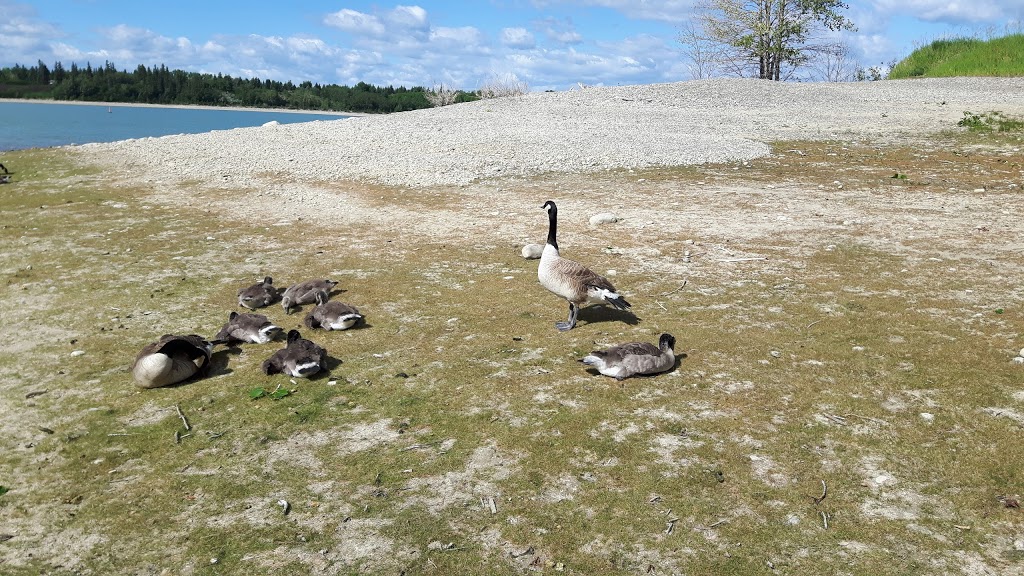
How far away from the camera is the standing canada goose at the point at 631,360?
6793 mm

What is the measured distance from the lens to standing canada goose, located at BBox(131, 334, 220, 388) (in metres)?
6.96

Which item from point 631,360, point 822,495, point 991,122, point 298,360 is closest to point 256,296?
point 298,360

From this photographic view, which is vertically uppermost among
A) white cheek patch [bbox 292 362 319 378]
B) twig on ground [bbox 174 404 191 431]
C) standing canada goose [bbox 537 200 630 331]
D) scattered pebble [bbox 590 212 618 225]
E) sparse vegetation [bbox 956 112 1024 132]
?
sparse vegetation [bbox 956 112 1024 132]

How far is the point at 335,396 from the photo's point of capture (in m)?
6.80

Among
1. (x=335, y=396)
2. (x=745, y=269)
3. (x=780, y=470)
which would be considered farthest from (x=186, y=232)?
(x=780, y=470)

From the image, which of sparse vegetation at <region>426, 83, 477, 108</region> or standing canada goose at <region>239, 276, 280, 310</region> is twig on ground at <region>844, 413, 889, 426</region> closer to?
standing canada goose at <region>239, 276, 280, 310</region>

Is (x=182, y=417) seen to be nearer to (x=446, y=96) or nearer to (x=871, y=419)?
(x=871, y=419)

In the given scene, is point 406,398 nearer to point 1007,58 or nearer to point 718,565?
point 718,565

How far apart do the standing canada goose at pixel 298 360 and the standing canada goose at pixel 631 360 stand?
9.19 ft

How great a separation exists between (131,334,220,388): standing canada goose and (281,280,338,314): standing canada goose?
1991mm

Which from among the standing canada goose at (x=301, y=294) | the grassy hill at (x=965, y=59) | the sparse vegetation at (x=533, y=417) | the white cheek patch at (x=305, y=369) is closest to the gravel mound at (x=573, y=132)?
the grassy hill at (x=965, y=59)

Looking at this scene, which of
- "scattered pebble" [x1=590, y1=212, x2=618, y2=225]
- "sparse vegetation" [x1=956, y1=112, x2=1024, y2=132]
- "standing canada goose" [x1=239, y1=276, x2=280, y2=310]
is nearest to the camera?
"standing canada goose" [x1=239, y1=276, x2=280, y2=310]

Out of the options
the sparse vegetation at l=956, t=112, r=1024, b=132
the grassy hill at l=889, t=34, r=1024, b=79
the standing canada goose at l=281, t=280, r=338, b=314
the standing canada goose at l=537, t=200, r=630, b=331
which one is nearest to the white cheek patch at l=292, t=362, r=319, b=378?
the standing canada goose at l=281, t=280, r=338, b=314

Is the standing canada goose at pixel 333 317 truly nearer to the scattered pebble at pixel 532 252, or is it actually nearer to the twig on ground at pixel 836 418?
the scattered pebble at pixel 532 252
